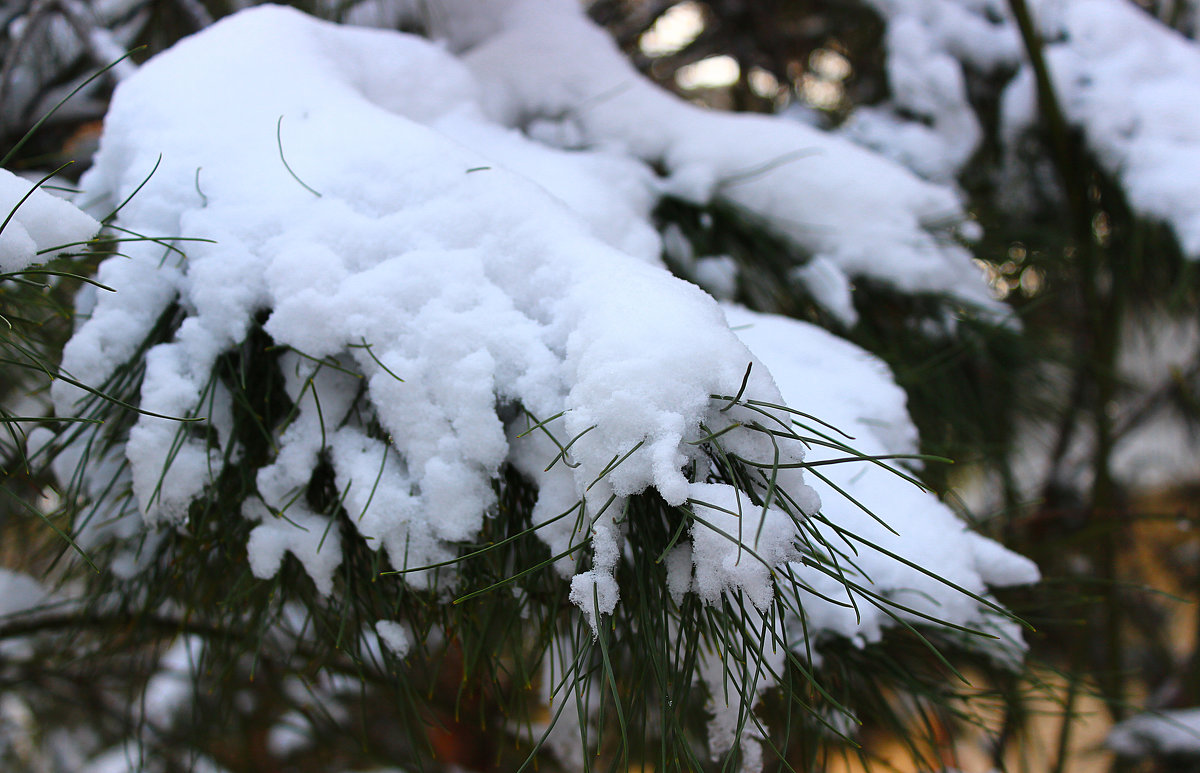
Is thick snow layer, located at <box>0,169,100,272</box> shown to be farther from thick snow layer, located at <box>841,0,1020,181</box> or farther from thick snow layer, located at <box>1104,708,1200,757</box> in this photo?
thick snow layer, located at <box>1104,708,1200,757</box>

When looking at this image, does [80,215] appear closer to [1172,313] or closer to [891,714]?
[891,714]

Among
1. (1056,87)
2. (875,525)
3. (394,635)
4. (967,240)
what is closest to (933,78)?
(1056,87)

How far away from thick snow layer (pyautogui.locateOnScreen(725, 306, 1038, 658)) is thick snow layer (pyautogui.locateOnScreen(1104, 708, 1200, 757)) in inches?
33.6

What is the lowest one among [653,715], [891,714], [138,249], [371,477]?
[653,715]

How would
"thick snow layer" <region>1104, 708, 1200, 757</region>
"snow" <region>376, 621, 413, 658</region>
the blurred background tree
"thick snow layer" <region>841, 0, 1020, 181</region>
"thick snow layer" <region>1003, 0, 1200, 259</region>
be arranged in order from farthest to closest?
"thick snow layer" <region>1104, 708, 1200, 757</region>
"thick snow layer" <region>841, 0, 1020, 181</region>
"thick snow layer" <region>1003, 0, 1200, 259</region>
the blurred background tree
"snow" <region>376, 621, 413, 658</region>

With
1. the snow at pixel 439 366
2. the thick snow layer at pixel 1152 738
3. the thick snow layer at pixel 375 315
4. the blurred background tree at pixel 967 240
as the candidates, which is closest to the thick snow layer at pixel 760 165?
the blurred background tree at pixel 967 240

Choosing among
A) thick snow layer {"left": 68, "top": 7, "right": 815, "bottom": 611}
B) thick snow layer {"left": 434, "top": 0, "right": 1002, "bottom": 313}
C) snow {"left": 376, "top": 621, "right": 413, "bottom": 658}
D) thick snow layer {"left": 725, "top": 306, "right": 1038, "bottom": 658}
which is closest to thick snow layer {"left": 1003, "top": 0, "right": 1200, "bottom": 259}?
thick snow layer {"left": 434, "top": 0, "right": 1002, "bottom": 313}

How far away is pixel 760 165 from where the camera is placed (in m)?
0.75

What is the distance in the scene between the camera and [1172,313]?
2.52ft

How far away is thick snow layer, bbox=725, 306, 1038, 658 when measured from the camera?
1.57 ft

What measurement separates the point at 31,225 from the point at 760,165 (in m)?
0.61

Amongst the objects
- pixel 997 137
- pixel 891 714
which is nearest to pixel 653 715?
pixel 891 714

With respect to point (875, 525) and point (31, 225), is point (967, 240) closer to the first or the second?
point (875, 525)

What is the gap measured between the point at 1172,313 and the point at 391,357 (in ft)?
2.66
